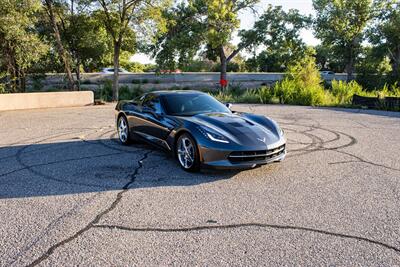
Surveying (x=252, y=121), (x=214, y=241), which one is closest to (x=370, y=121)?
(x=252, y=121)

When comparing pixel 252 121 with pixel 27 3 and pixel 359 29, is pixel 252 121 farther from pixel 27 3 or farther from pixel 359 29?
pixel 359 29

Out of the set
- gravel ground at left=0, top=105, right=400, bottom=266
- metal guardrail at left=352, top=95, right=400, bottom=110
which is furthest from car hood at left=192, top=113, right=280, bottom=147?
metal guardrail at left=352, top=95, right=400, bottom=110

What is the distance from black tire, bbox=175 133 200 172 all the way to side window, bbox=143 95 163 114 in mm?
973

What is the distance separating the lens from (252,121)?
19.5 ft

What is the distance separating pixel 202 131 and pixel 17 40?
615 inches

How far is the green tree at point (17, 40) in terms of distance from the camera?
52.3 ft

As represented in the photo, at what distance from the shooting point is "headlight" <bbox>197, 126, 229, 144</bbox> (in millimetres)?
5014

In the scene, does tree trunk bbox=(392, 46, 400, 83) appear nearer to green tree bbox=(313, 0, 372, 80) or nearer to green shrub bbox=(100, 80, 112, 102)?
green tree bbox=(313, 0, 372, 80)

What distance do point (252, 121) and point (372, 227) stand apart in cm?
282

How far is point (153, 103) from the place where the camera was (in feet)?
21.6

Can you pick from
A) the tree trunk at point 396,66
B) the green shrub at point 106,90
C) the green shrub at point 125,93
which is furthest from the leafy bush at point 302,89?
the tree trunk at point 396,66

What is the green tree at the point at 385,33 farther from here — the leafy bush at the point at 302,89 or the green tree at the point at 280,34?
the leafy bush at the point at 302,89

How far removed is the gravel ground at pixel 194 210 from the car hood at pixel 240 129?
521 millimetres

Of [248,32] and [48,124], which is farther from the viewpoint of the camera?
[248,32]
